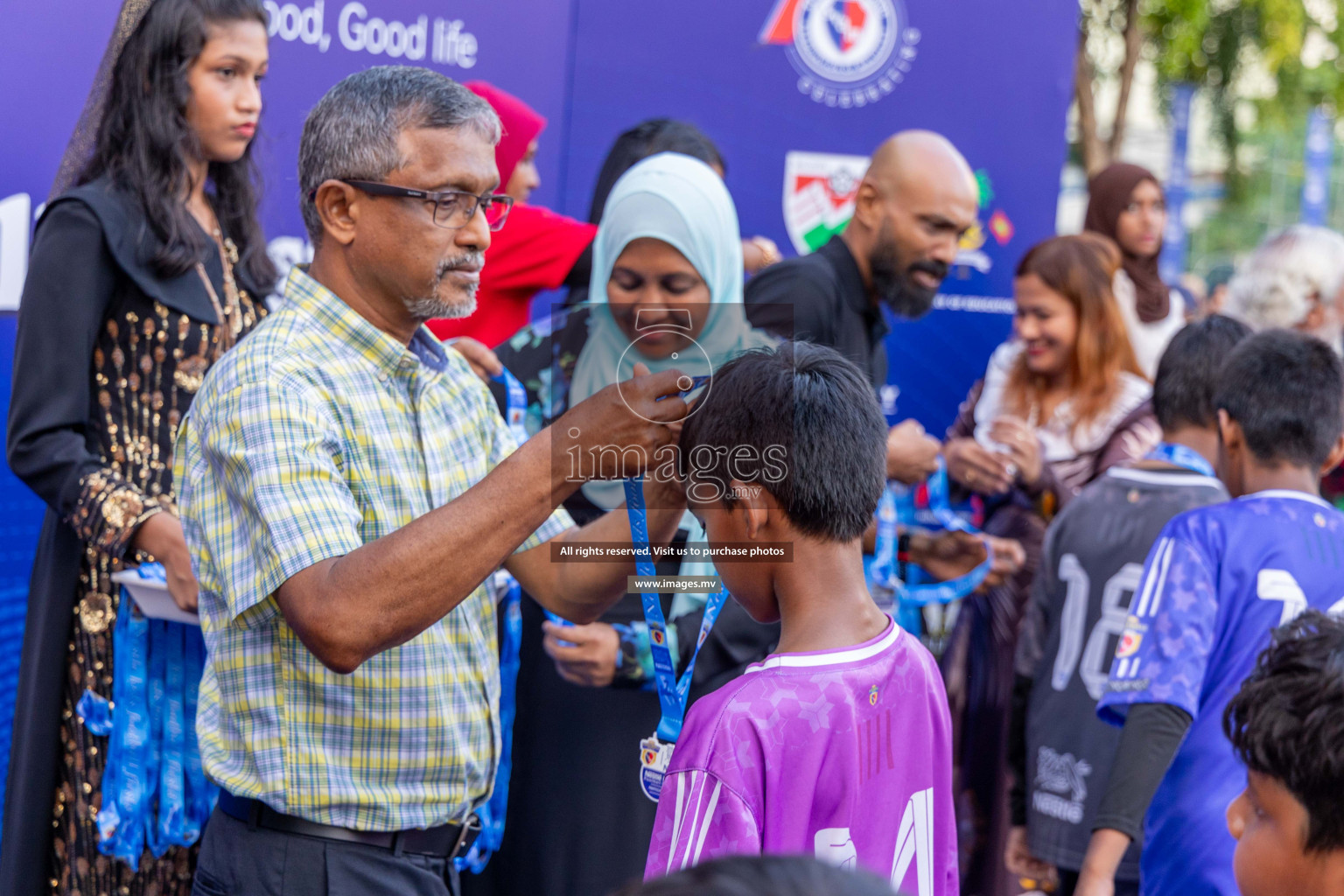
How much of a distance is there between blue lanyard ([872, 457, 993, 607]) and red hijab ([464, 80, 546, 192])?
136cm

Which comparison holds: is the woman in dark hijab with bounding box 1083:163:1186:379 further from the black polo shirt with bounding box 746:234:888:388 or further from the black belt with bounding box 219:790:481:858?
the black belt with bounding box 219:790:481:858

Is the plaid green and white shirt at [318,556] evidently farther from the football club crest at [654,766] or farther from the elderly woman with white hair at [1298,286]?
the elderly woman with white hair at [1298,286]

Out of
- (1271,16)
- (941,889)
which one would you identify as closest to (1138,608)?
(941,889)

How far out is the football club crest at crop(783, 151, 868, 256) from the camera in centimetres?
453

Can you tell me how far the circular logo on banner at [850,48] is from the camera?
178 inches

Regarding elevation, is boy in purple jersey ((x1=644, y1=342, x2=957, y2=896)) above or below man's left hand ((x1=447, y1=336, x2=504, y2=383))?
below

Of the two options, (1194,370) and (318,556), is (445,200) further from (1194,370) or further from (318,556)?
(1194,370)

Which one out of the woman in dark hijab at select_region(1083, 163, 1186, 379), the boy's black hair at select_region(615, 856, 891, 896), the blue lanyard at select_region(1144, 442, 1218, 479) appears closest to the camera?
the boy's black hair at select_region(615, 856, 891, 896)

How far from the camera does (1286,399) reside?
246cm

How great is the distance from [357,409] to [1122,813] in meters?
1.49

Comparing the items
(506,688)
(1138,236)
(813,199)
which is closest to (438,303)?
(506,688)

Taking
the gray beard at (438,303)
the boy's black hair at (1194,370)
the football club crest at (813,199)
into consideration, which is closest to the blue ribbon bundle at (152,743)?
the gray beard at (438,303)

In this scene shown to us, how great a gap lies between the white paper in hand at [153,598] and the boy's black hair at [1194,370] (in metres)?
2.35

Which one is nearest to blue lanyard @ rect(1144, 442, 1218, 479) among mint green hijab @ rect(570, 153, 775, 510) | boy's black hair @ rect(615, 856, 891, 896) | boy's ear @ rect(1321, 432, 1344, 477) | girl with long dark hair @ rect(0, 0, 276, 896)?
boy's ear @ rect(1321, 432, 1344, 477)
